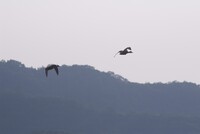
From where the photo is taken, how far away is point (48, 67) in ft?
162

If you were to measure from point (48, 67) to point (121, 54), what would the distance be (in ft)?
19.5

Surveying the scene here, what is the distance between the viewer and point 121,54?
2061 inches
